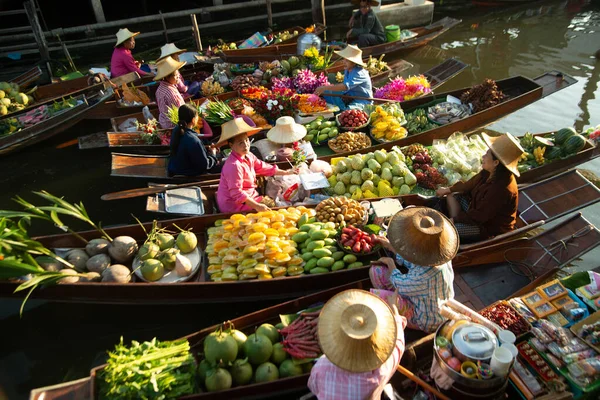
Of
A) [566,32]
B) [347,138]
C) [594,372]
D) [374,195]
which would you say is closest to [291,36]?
[347,138]

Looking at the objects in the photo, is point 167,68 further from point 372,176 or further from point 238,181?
point 372,176

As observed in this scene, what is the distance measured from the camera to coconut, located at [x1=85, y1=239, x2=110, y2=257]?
15.6 ft

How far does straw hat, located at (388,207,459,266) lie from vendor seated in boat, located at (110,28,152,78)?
762 cm

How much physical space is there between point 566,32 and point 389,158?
33.5ft

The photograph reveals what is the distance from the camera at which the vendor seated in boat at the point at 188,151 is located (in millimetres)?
5598

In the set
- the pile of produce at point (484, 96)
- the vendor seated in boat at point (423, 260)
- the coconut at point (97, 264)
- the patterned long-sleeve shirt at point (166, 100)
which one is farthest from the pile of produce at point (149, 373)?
the pile of produce at point (484, 96)

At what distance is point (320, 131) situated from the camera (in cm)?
707

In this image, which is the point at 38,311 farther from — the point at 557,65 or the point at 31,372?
the point at 557,65

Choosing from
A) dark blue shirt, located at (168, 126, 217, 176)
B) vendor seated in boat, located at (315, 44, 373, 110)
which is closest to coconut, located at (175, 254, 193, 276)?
dark blue shirt, located at (168, 126, 217, 176)

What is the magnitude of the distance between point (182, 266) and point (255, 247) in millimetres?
841

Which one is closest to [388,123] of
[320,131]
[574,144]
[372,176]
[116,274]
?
[320,131]

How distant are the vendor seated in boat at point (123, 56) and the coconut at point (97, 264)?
5681 mm

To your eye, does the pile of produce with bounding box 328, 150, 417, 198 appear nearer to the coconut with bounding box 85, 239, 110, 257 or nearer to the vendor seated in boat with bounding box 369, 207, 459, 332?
the vendor seated in boat with bounding box 369, 207, 459, 332

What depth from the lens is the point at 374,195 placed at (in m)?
5.66
